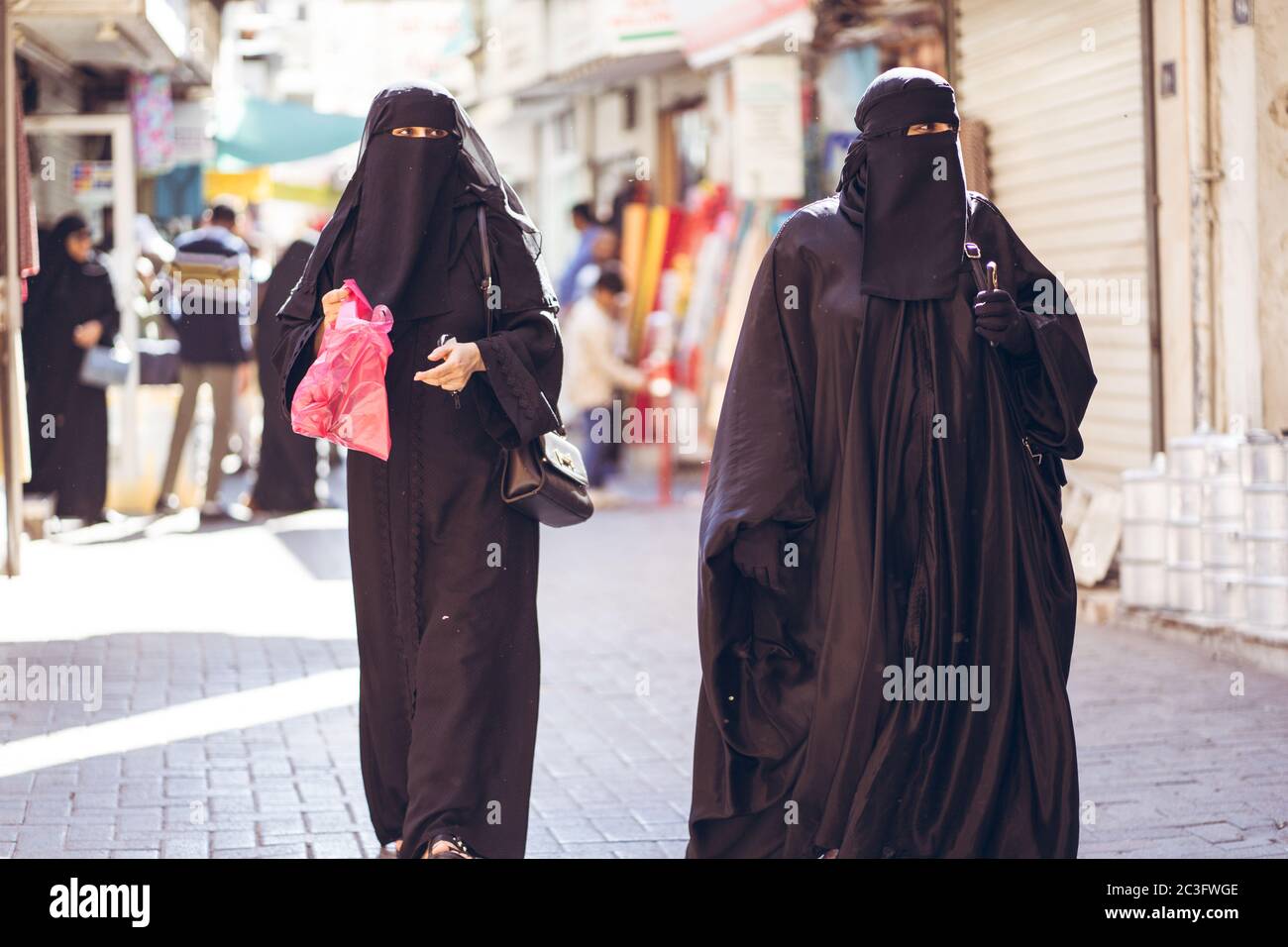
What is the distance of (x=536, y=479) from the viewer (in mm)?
4363

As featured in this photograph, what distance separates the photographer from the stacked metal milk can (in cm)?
727

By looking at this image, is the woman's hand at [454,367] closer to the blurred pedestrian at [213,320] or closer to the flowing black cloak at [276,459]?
the flowing black cloak at [276,459]

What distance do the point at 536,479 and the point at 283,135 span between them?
12.5 metres

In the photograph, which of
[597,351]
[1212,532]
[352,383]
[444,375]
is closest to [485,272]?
[444,375]

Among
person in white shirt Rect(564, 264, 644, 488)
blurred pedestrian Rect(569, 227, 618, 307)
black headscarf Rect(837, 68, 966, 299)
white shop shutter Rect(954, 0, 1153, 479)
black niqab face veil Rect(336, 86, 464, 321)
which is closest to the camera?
black headscarf Rect(837, 68, 966, 299)

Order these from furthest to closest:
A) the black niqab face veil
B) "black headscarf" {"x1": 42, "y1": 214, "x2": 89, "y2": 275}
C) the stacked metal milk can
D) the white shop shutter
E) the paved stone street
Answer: "black headscarf" {"x1": 42, "y1": 214, "x2": 89, "y2": 275}, the white shop shutter, the stacked metal milk can, the paved stone street, the black niqab face veil

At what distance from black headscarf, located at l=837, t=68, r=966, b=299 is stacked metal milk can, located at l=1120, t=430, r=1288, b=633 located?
3668 millimetres

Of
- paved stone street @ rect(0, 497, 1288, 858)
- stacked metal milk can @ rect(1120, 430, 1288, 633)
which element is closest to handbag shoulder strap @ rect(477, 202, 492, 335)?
paved stone street @ rect(0, 497, 1288, 858)

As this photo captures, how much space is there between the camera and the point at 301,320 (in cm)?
442

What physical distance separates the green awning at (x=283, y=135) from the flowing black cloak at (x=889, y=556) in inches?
482

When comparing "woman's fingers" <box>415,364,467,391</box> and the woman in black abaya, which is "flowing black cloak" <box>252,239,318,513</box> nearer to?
the woman in black abaya

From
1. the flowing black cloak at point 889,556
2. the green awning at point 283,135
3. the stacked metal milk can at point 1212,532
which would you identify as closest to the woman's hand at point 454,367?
the flowing black cloak at point 889,556
